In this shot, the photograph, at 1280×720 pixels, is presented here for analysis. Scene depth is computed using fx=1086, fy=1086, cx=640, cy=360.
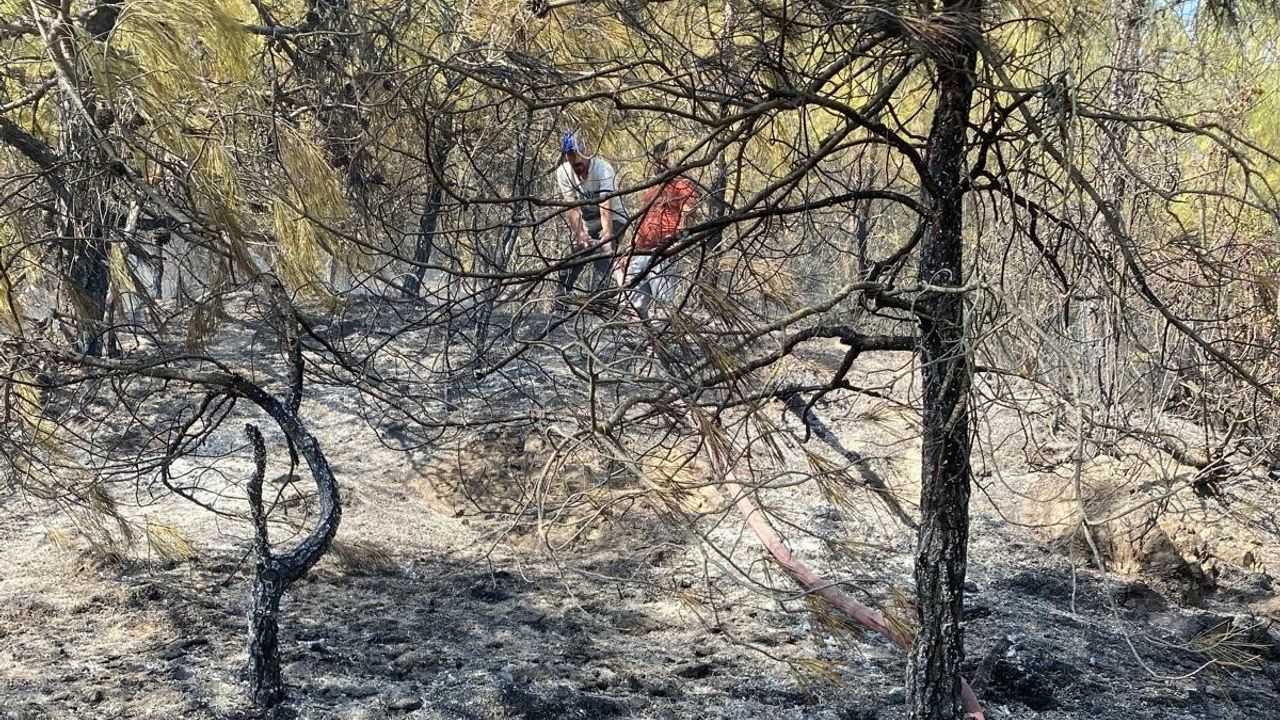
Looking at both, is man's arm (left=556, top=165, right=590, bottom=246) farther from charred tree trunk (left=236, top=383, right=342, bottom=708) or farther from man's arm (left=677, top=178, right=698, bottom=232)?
charred tree trunk (left=236, top=383, right=342, bottom=708)

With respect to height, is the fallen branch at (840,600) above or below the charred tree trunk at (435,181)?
below

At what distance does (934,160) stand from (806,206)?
400 mm

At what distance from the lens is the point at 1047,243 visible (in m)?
2.67

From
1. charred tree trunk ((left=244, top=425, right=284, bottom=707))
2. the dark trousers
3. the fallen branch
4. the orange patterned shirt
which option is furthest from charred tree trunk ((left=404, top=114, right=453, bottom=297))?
the fallen branch

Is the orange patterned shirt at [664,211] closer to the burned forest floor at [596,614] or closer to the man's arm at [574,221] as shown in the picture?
the burned forest floor at [596,614]

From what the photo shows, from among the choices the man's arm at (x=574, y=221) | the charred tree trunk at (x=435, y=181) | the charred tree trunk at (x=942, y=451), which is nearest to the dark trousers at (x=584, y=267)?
the man's arm at (x=574, y=221)

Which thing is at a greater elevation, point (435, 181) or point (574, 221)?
point (574, 221)

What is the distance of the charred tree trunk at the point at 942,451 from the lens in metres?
2.40

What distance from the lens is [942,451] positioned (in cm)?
244

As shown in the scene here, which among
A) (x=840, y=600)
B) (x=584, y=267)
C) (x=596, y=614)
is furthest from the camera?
(x=596, y=614)

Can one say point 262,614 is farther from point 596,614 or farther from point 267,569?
point 596,614

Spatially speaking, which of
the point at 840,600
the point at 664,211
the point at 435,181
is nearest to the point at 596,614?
the point at 840,600

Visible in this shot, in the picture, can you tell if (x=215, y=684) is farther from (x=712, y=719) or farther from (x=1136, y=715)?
(x=1136, y=715)

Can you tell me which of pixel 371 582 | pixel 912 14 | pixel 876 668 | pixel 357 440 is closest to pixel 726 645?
pixel 876 668
